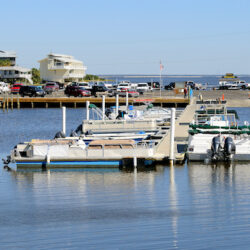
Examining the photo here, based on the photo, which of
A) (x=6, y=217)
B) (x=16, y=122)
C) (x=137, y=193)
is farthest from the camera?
(x=16, y=122)

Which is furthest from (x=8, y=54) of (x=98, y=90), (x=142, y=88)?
(x=98, y=90)

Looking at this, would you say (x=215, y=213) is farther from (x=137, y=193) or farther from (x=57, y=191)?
(x=57, y=191)

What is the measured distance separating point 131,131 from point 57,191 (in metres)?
18.3

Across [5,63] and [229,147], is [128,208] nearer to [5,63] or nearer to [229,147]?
[229,147]

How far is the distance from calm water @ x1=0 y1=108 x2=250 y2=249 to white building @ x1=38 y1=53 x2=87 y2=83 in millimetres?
→ 113393

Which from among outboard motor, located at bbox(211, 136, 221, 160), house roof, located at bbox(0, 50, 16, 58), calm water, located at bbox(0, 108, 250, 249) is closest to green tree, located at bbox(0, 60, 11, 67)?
house roof, located at bbox(0, 50, 16, 58)

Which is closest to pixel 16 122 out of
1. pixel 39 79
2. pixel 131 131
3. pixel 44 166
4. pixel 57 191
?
pixel 131 131

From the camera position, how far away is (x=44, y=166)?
112 feet

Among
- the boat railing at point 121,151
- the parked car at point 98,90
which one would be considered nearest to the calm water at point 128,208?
the boat railing at point 121,151

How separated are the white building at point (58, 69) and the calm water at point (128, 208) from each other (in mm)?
113393

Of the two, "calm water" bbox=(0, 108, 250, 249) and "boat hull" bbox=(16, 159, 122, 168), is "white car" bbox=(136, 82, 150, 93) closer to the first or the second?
"calm water" bbox=(0, 108, 250, 249)

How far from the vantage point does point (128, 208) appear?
25812 millimetres

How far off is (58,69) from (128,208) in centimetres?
12354

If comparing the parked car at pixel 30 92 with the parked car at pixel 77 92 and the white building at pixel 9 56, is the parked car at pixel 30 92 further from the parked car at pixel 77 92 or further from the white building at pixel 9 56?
the white building at pixel 9 56
